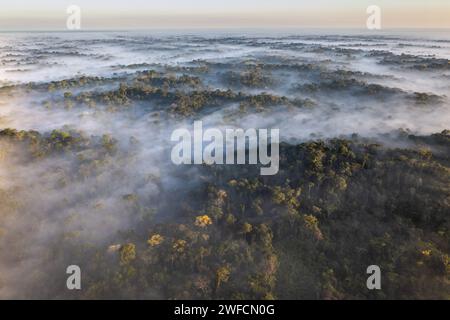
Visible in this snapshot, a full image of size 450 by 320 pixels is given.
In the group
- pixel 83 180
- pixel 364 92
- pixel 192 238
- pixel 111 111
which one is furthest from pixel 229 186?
pixel 364 92

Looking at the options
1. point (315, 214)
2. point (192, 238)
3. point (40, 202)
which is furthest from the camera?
point (40, 202)

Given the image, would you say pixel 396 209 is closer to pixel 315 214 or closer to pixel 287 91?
pixel 315 214

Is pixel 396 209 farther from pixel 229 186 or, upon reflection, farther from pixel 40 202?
pixel 40 202

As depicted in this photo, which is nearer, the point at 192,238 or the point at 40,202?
the point at 192,238

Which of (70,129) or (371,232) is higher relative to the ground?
(70,129)

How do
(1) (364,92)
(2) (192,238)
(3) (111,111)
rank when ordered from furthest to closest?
(1) (364,92), (3) (111,111), (2) (192,238)
